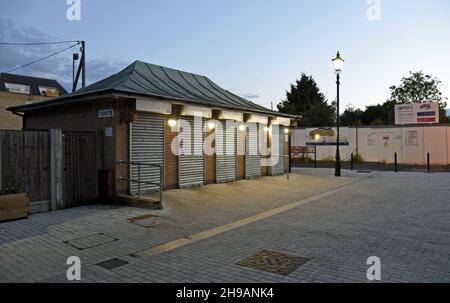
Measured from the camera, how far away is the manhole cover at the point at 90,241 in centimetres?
602

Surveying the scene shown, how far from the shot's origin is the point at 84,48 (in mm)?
21641

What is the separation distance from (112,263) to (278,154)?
12.9 metres

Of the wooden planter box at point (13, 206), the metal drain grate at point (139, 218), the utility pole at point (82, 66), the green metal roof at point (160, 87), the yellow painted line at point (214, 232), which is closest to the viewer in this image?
the yellow painted line at point (214, 232)

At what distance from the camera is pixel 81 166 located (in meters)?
9.55

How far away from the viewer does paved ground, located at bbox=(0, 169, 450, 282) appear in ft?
15.5

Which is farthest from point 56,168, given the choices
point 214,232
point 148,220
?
point 214,232

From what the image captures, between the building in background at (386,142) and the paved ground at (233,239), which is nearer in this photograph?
the paved ground at (233,239)

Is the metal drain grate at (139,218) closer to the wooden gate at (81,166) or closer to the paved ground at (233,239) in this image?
the paved ground at (233,239)

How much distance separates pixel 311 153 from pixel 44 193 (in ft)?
77.2

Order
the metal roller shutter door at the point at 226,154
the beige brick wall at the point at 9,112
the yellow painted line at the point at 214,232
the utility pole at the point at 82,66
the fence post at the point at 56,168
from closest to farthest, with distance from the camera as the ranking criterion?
the yellow painted line at the point at 214,232 → the fence post at the point at 56,168 → the metal roller shutter door at the point at 226,154 → the utility pole at the point at 82,66 → the beige brick wall at the point at 9,112

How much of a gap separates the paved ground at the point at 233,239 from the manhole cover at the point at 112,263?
0.31ft

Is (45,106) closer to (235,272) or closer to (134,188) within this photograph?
(134,188)

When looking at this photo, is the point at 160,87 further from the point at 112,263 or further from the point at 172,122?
the point at 112,263

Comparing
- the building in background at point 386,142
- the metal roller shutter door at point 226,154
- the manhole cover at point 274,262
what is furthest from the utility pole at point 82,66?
the manhole cover at point 274,262
